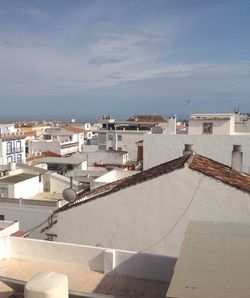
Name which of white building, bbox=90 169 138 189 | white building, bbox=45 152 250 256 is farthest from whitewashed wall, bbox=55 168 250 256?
white building, bbox=90 169 138 189

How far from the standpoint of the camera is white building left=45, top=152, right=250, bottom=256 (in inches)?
491

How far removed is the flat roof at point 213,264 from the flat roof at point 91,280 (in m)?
2.32

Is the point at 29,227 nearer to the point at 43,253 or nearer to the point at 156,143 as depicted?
the point at 156,143

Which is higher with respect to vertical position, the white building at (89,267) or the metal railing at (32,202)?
the white building at (89,267)

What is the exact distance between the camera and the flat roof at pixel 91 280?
10008mm

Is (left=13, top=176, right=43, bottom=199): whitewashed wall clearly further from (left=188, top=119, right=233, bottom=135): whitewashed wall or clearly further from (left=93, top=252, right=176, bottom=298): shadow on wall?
(left=93, top=252, right=176, bottom=298): shadow on wall

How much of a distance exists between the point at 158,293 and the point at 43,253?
3852mm

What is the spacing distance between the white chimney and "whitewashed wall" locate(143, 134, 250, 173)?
24599 millimetres

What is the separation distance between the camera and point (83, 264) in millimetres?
11398

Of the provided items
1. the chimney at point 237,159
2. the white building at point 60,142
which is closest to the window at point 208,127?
the chimney at point 237,159

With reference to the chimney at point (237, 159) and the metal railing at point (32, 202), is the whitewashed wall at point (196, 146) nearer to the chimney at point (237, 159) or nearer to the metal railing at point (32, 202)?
the metal railing at point (32, 202)

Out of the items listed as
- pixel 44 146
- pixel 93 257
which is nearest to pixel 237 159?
pixel 93 257

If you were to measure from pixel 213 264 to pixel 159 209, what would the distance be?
20.0 ft

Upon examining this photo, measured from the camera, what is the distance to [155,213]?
1329 cm
